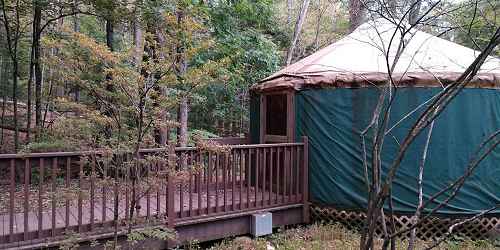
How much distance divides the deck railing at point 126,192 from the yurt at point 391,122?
41 cm

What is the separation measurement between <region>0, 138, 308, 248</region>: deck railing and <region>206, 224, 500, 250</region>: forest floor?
0.38 metres

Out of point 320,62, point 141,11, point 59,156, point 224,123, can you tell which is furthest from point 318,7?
point 59,156

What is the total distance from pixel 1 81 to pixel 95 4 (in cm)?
883

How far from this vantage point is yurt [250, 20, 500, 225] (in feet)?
16.3

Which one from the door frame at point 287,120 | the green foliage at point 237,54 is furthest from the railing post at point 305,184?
the green foliage at point 237,54

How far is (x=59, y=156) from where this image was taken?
11.4 ft

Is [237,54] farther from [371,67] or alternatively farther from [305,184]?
[305,184]

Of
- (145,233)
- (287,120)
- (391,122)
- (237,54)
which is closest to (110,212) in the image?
(145,233)

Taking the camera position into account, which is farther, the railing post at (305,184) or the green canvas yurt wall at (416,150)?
the railing post at (305,184)

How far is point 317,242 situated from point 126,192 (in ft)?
7.79

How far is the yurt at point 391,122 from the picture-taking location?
4.98 m

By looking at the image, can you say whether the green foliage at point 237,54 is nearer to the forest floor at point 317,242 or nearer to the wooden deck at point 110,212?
the wooden deck at point 110,212

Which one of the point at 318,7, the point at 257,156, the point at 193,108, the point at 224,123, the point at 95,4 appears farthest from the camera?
the point at 318,7

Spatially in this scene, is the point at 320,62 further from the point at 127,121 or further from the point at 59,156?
the point at 59,156
